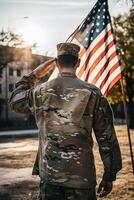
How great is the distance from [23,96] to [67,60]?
490 millimetres

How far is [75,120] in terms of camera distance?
149 inches

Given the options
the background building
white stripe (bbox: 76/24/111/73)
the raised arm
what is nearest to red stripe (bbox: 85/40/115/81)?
white stripe (bbox: 76/24/111/73)

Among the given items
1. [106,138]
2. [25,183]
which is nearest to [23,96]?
[106,138]

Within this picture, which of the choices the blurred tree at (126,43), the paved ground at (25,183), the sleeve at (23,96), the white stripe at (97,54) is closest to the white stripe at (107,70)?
the white stripe at (97,54)

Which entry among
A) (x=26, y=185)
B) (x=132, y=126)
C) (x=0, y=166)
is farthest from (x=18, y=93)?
(x=132, y=126)

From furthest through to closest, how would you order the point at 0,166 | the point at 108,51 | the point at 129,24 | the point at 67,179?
the point at 129,24, the point at 0,166, the point at 108,51, the point at 67,179

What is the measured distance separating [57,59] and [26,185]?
713 centimetres

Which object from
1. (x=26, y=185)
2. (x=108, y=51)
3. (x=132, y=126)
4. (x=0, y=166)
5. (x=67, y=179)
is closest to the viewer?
(x=67, y=179)

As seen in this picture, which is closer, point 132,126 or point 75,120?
point 75,120

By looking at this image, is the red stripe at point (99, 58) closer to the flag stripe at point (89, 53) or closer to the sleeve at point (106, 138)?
the flag stripe at point (89, 53)

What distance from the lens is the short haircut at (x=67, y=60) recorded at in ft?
12.7

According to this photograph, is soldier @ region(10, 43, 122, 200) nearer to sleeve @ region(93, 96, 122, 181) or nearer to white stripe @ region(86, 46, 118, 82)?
sleeve @ region(93, 96, 122, 181)

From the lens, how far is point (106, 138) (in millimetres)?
3857

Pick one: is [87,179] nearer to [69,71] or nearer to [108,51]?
[69,71]
